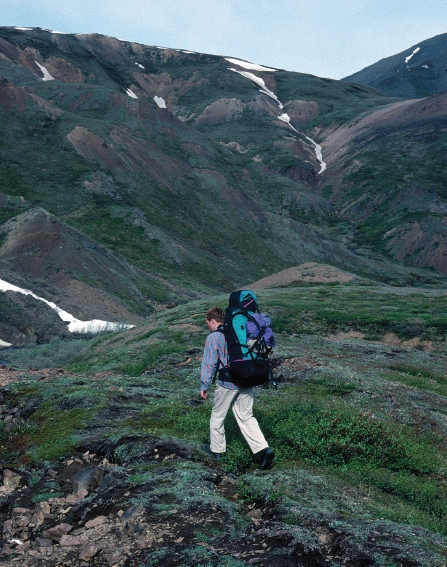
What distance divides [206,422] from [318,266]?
3812cm

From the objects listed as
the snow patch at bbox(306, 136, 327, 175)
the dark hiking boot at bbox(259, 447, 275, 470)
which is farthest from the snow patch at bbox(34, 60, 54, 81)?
the dark hiking boot at bbox(259, 447, 275, 470)

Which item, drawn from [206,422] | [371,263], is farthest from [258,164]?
[206,422]

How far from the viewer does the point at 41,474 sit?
264 inches

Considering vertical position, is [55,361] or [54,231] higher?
[54,231]

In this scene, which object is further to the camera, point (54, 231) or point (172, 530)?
point (54, 231)

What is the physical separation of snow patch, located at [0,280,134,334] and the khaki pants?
30258 millimetres

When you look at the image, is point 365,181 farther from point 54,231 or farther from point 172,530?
point 172,530

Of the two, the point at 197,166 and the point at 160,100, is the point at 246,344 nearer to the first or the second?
the point at 197,166

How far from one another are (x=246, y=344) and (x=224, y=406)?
1.11 m

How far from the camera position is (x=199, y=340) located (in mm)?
20938

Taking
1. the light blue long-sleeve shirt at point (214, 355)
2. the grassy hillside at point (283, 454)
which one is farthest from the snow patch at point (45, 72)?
the light blue long-sleeve shirt at point (214, 355)

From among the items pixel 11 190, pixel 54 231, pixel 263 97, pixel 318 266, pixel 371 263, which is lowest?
pixel 371 263

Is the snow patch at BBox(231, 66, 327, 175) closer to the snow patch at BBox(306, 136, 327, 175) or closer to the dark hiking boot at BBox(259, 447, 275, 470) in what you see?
the snow patch at BBox(306, 136, 327, 175)

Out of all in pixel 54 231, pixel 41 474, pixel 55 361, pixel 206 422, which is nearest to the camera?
pixel 41 474
